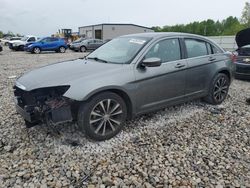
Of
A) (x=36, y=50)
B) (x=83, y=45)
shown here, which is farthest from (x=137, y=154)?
(x=83, y=45)

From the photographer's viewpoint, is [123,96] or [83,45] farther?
Result: [83,45]

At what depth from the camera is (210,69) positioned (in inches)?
185

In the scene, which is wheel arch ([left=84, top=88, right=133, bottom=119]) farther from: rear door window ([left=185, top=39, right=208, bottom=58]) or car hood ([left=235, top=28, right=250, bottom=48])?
car hood ([left=235, top=28, right=250, bottom=48])

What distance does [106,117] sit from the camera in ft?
11.2

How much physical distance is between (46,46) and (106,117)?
18.8 meters

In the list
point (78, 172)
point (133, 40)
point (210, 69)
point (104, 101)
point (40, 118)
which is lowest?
point (78, 172)

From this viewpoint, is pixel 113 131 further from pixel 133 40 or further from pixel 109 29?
pixel 109 29

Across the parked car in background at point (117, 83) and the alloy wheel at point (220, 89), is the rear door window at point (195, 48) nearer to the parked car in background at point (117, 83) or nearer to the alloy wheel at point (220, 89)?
the parked car in background at point (117, 83)

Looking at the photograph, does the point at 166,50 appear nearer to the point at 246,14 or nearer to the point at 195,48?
the point at 195,48

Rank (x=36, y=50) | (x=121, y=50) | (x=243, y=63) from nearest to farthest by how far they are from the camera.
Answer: (x=121, y=50) → (x=243, y=63) → (x=36, y=50)

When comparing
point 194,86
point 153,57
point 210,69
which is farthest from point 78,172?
point 210,69

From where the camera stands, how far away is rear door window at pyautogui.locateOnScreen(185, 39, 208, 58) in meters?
4.39

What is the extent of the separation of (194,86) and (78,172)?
2.81 meters

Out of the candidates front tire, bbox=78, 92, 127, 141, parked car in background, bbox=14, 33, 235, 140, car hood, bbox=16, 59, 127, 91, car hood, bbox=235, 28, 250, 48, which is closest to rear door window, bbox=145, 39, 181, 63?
parked car in background, bbox=14, 33, 235, 140
